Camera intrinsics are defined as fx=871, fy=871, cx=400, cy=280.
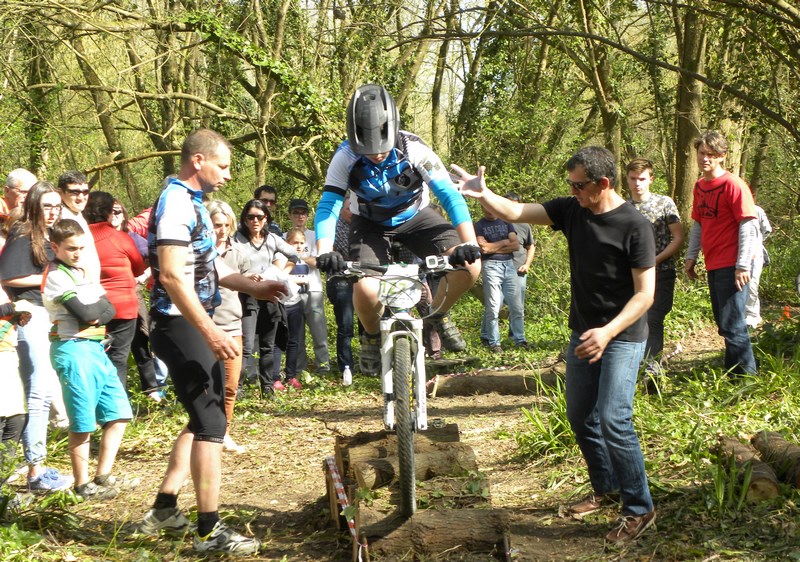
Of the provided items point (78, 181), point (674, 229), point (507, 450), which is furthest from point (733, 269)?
point (78, 181)

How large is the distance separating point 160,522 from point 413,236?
2.46 metres

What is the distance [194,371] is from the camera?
14.2ft

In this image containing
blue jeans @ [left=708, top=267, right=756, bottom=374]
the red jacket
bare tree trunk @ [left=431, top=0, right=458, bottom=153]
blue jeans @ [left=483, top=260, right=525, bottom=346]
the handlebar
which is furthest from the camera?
bare tree trunk @ [left=431, top=0, right=458, bottom=153]

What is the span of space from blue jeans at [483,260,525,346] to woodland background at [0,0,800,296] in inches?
118

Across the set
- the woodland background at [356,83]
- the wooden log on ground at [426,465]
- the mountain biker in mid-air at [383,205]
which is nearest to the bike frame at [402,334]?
the wooden log on ground at [426,465]

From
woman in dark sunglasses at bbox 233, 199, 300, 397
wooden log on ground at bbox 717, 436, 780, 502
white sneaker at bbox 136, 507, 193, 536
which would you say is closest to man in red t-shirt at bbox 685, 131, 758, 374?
wooden log on ground at bbox 717, 436, 780, 502

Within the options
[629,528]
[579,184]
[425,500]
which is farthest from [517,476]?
[579,184]

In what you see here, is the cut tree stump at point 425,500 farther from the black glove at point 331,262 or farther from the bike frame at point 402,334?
the black glove at point 331,262

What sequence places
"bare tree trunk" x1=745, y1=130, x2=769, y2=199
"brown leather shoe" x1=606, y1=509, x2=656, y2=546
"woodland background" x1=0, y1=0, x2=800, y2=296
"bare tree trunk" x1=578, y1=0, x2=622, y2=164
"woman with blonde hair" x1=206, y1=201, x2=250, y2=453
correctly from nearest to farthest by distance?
"brown leather shoe" x1=606, y1=509, x2=656, y2=546 → "woman with blonde hair" x1=206, y1=201, x2=250, y2=453 → "woodland background" x1=0, y1=0, x2=800, y2=296 → "bare tree trunk" x1=578, y1=0, x2=622, y2=164 → "bare tree trunk" x1=745, y1=130, x2=769, y2=199

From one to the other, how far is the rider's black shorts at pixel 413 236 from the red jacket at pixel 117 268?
2.11m

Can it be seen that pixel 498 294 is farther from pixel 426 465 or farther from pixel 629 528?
pixel 629 528

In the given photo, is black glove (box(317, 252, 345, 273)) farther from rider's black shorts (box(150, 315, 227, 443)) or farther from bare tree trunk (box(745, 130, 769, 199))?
bare tree trunk (box(745, 130, 769, 199))

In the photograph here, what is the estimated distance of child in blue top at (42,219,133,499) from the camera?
5.56m

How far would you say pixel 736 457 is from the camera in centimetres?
494
